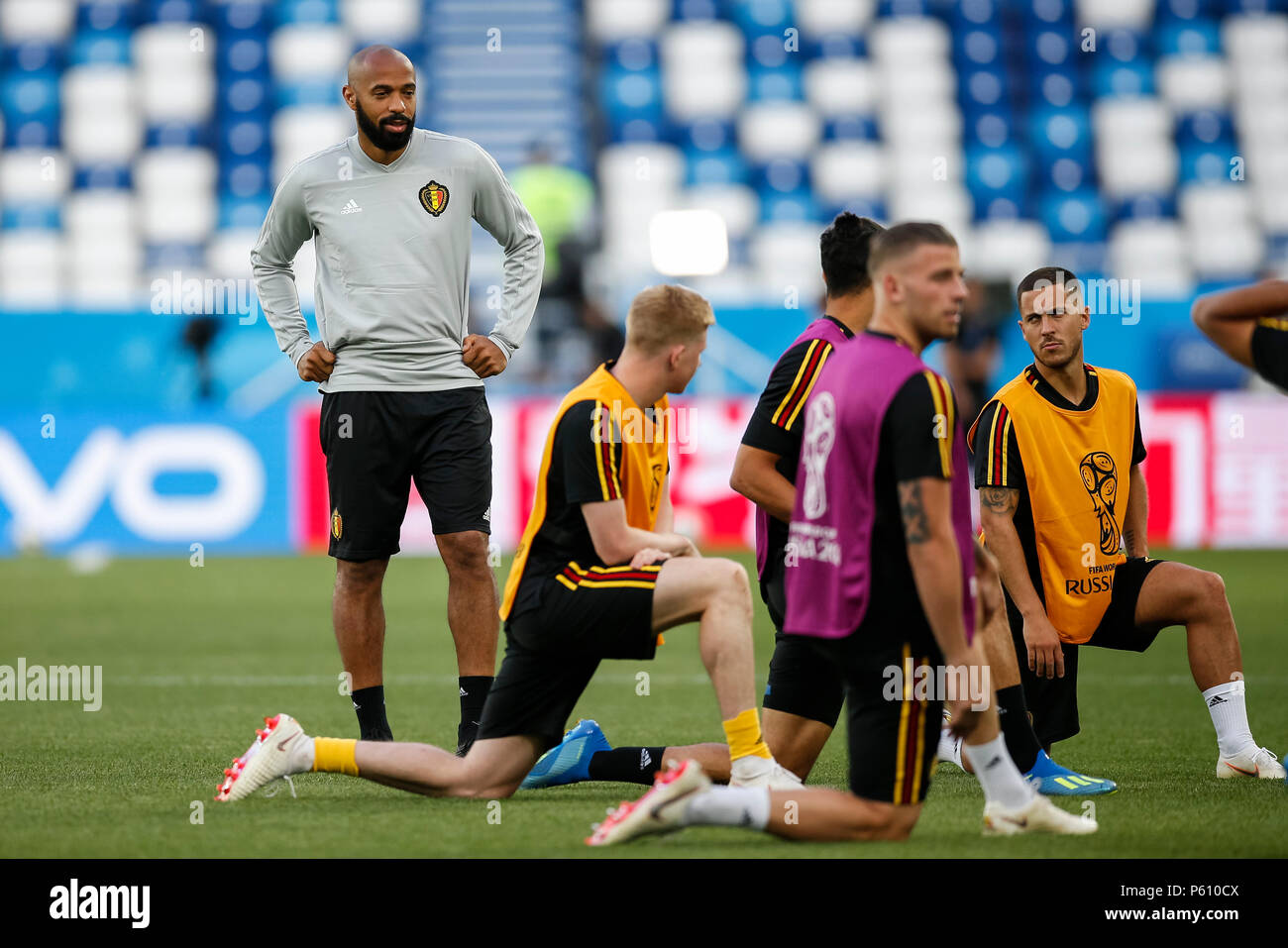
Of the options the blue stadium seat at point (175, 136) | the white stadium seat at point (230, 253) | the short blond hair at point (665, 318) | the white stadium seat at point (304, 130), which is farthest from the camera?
the blue stadium seat at point (175, 136)

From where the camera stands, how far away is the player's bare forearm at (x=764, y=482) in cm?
530

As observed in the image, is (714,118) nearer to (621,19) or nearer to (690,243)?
(621,19)

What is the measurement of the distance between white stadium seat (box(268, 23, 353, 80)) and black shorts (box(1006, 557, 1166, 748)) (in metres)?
16.6

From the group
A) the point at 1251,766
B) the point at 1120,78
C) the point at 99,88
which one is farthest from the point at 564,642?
the point at 1120,78

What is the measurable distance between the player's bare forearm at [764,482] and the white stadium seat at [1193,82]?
17.7 metres

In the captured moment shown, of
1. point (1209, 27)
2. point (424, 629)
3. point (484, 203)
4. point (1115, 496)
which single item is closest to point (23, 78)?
point (424, 629)

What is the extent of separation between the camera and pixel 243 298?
54.4 feet

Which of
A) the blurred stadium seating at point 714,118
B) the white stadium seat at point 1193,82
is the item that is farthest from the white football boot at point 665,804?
the white stadium seat at point 1193,82

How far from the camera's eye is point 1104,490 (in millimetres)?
5957

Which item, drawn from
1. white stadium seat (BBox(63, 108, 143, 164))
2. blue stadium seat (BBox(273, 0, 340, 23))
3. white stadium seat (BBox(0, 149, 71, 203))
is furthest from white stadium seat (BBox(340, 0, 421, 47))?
white stadium seat (BBox(0, 149, 71, 203))

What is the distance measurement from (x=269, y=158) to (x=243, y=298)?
15.0ft

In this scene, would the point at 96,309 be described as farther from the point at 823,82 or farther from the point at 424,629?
the point at 823,82

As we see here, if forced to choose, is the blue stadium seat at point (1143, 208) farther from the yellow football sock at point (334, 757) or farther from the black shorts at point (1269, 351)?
the yellow football sock at point (334, 757)

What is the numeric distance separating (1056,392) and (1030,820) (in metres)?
1.87
